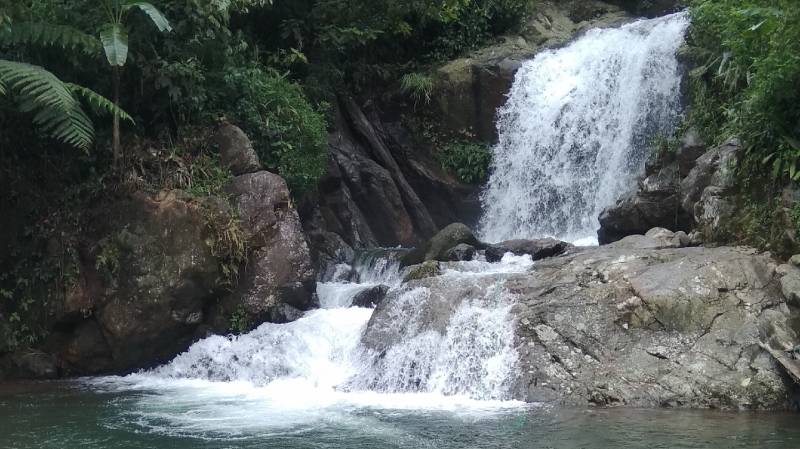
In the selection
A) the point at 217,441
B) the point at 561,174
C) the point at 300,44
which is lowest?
the point at 217,441

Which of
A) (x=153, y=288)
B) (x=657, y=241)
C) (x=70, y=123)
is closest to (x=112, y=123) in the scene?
(x=70, y=123)

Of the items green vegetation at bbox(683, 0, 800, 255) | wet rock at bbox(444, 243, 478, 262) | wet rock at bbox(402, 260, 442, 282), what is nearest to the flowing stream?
wet rock at bbox(402, 260, 442, 282)

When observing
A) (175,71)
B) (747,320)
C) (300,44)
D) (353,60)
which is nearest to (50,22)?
(175,71)

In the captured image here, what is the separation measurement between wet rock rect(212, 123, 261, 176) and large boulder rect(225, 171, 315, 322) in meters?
0.22

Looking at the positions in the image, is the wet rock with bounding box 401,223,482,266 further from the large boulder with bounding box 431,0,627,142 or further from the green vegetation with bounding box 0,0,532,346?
the large boulder with bounding box 431,0,627,142

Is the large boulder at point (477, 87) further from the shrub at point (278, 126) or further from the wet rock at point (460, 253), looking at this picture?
the wet rock at point (460, 253)

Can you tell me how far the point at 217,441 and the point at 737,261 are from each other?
6.26 metres

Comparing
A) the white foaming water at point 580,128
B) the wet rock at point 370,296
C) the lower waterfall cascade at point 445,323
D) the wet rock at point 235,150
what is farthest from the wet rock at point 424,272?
the white foaming water at point 580,128

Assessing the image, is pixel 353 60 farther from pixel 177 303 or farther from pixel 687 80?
pixel 177 303

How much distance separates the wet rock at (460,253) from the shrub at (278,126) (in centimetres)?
282

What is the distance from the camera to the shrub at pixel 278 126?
14.1m

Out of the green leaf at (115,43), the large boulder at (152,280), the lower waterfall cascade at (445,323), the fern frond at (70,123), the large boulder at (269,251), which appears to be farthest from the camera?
the large boulder at (269,251)

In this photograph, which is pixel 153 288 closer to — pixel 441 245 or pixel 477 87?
pixel 441 245

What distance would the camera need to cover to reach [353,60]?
19.6 meters
